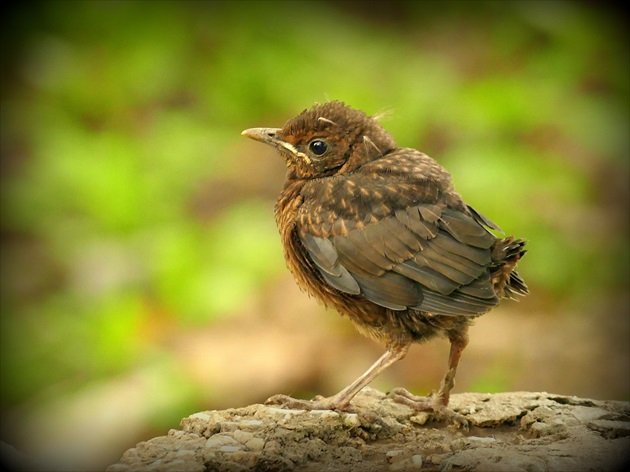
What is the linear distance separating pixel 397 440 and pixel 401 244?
0.79 metres

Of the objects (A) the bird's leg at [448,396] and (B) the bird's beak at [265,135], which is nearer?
(A) the bird's leg at [448,396]

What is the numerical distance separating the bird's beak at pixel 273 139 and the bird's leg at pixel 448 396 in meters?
0.98

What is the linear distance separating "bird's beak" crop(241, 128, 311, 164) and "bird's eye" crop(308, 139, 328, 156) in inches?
1.6

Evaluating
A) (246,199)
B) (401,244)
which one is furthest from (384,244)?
(246,199)

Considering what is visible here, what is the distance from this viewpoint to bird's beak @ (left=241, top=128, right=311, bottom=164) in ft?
12.8

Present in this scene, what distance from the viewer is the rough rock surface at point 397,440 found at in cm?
321

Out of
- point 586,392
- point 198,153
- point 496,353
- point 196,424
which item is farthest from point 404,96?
point 196,424

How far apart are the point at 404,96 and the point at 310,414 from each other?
11.6ft

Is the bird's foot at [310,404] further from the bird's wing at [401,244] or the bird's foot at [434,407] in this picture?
the bird's wing at [401,244]

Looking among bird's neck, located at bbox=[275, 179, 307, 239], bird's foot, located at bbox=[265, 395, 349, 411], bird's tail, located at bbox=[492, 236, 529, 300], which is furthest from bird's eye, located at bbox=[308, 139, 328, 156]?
bird's foot, located at bbox=[265, 395, 349, 411]

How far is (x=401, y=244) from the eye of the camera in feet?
11.6

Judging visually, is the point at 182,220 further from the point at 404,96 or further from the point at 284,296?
the point at 404,96

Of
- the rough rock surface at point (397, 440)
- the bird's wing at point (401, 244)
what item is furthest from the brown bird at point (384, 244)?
the rough rock surface at point (397, 440)

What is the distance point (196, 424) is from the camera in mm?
3602
